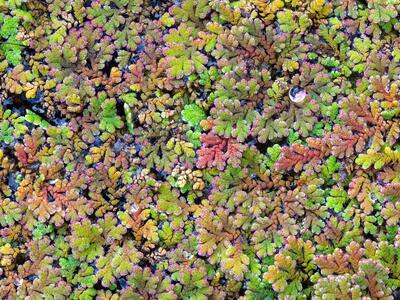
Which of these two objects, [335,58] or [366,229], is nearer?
[366,229]

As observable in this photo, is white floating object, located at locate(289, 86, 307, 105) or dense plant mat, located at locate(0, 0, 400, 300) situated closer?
dense plant mat, located at locate(0, 0, 400, 300)

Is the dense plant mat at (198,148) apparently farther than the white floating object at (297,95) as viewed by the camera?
No

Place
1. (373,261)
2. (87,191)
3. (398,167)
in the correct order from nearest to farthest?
(373,261), (398,167), (87,191)

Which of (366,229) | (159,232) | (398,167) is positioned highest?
(398,167)

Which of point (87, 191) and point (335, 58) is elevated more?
point (335, 58)

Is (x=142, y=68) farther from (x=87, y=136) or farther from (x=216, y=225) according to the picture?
(x=216, y=225)

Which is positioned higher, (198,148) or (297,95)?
(297,95)

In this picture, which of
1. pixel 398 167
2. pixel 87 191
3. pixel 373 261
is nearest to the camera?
pixel 373 261

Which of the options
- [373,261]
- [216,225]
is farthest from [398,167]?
[216,225]
